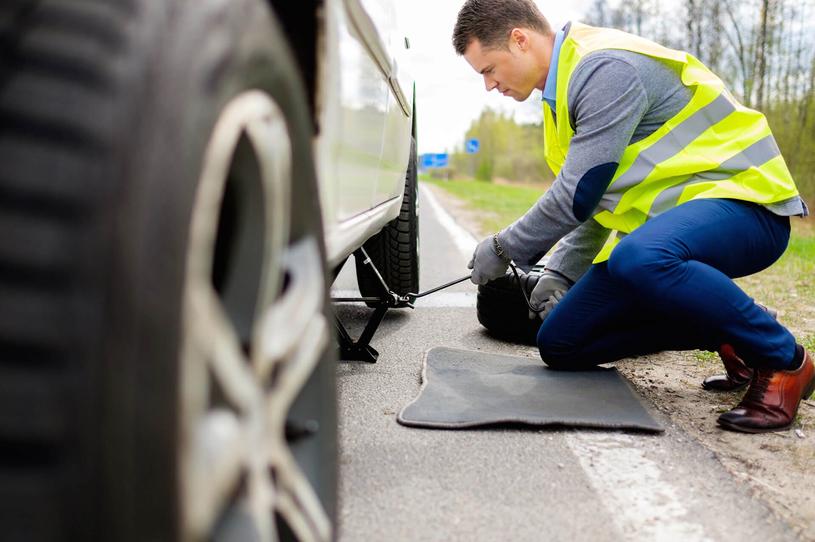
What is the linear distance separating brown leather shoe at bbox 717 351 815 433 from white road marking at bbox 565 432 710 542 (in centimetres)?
40

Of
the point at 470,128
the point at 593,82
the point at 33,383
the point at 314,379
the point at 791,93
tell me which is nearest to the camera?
the point at 33,383

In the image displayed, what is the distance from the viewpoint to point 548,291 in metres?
3.31

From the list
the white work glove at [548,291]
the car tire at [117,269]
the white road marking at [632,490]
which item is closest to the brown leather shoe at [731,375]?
the white work glove at [548,291]

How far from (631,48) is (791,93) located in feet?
49.0

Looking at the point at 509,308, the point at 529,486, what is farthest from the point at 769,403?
the point at 509,308

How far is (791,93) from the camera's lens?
51.6 feet

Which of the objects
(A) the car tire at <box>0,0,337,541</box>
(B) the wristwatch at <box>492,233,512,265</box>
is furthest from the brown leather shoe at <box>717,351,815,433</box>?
(A) the car tire at <box>0,0,337,541</box>

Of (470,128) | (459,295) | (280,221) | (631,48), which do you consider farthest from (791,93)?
(470,128)

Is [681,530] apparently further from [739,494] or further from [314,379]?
[314,379]

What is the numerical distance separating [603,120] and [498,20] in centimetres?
61

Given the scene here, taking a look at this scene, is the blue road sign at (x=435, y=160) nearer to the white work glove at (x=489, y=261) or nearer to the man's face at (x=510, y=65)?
the man's face at (x=510, y=65)

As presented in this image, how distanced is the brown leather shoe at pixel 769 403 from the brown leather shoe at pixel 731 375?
0.36 meters

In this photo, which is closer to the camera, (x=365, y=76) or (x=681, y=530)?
(x=681, y=530)

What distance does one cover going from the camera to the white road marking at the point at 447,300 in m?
4.50
